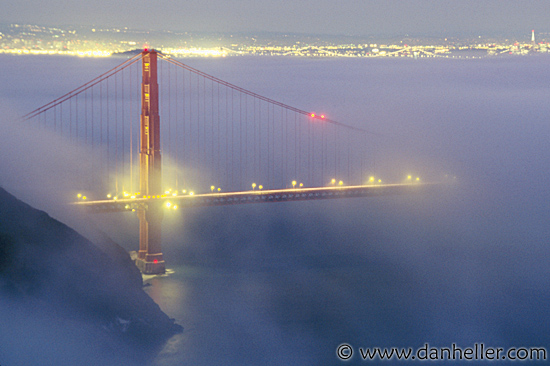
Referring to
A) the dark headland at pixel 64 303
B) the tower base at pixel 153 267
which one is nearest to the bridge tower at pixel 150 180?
the tower base at pixel 153 267

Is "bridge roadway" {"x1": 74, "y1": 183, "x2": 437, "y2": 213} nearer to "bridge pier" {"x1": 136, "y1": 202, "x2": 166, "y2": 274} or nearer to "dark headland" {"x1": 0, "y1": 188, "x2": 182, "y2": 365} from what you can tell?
"bridge pier" {"x1": 136, "y1": 202, "x2": 166, "y2": 274}

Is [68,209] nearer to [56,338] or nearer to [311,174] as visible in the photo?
[56,338]

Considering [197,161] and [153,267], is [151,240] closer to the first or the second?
[153,267]

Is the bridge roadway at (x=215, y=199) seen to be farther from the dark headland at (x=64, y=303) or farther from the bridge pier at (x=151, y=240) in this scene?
the dark headland at (x=64, y=303)

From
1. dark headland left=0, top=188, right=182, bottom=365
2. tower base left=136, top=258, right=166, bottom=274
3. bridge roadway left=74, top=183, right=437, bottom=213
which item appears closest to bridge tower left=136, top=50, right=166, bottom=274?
tower base left=136, top=258, right=166, bottom=274

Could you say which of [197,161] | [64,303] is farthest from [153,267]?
[197,161]

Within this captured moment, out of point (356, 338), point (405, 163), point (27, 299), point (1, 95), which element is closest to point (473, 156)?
point (405, 163)
